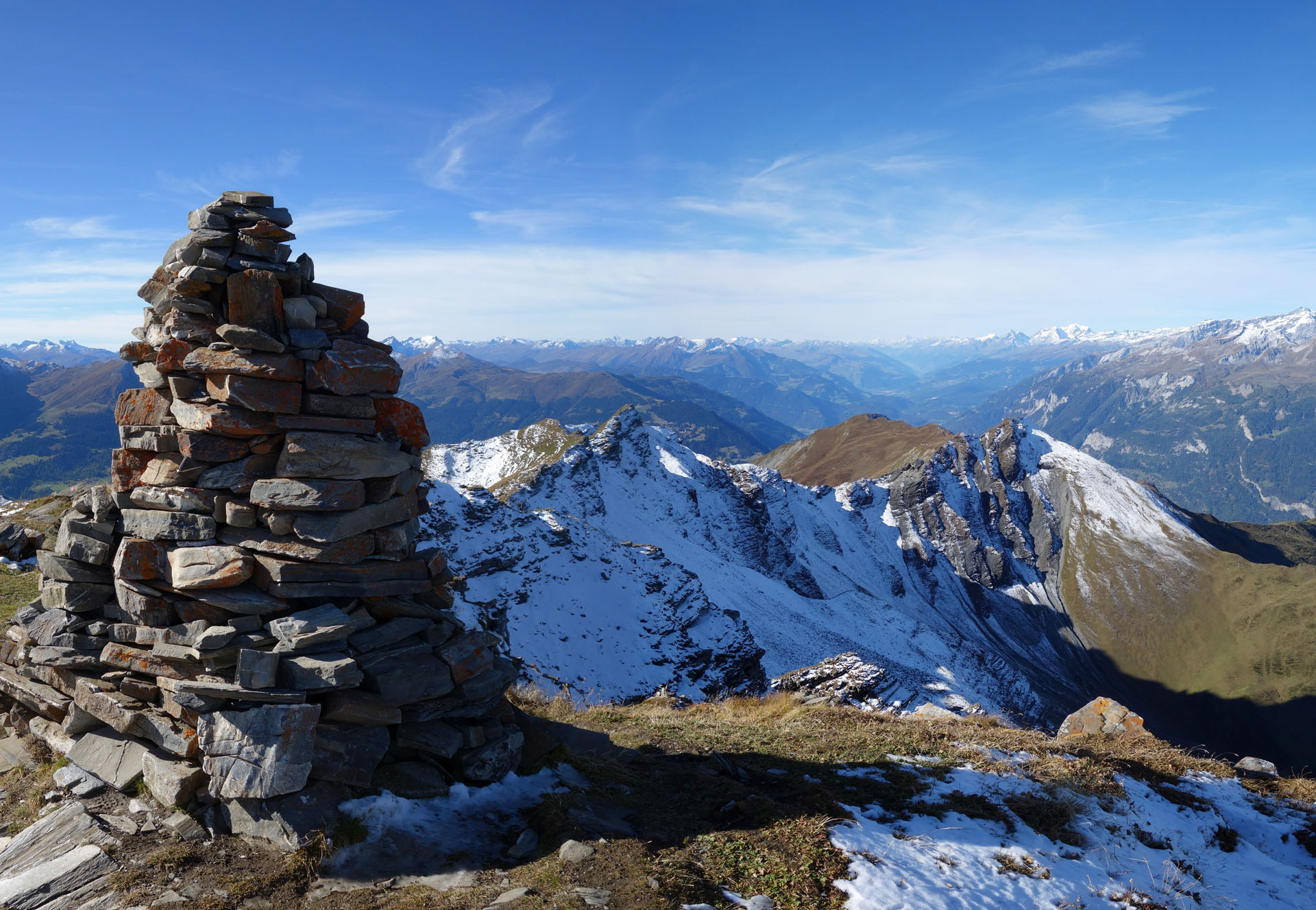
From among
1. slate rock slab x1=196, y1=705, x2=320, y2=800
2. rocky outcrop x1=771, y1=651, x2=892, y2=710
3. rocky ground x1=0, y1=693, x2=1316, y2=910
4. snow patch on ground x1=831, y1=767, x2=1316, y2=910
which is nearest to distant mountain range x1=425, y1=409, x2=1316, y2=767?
rocky outcrop x1=771, y1=651, x2=892, y2=710

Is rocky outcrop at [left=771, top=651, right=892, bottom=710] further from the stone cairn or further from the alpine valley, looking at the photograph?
the stone cairn

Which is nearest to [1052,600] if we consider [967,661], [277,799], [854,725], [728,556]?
[967,661]

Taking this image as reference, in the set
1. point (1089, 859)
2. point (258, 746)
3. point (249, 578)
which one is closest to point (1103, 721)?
point (1089, 859)

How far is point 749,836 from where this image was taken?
9484 millimetres

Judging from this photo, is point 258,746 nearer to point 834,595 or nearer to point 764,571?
point 764,571

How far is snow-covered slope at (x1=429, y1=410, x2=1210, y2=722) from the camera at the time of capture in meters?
44.4

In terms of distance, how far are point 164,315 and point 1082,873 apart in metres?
16.6

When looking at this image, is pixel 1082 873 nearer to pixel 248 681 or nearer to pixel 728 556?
pixel 248 681

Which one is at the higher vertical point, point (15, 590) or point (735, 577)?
point (15, 590)

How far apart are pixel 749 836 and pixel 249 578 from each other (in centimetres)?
868

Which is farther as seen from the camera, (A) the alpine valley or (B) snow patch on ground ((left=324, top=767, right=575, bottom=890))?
(A) the alpine valley

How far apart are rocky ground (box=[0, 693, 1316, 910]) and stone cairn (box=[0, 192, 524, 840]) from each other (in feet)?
2.19

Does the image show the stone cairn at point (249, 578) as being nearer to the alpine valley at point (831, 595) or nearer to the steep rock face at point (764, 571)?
the alpine valley at point (831, 595)

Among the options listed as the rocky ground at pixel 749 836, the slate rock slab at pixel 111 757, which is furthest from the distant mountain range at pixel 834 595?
the slate rock slab at pixel 111 757
